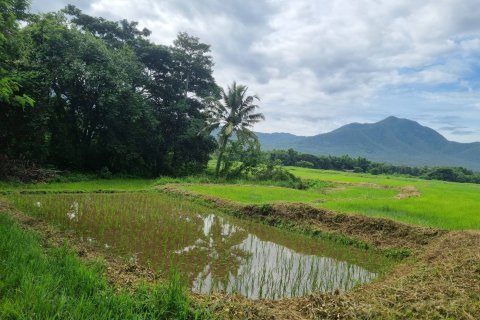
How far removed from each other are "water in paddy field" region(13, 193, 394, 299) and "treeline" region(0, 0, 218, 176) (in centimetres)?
578

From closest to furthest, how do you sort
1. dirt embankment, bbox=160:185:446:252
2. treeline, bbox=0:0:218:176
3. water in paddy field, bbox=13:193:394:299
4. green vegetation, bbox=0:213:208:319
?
green vegetation, bbox=0:213:208:319, water in paddy field, bbox=13:193:394:299, dirt embankment, bbox=160:185:446:252, treeline, bbox=0:0:218:176

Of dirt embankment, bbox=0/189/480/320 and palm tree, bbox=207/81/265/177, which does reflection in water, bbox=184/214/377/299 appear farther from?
palm tree, bbox=207/81/265/177

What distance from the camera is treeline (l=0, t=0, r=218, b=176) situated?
18.8 metres

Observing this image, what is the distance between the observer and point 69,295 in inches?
181

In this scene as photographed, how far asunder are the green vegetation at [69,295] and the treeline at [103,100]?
1005 cm

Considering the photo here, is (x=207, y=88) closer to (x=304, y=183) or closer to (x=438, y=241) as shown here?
(x=304, y=183)

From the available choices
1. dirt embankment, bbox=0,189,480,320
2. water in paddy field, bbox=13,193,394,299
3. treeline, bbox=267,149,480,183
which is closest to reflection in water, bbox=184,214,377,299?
water in paddy field, bbox=13,193,394,299

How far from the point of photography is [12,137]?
1883 centimetres

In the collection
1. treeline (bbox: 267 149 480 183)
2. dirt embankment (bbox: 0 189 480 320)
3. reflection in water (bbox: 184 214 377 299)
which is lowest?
reflection in water (bbox: 184 214 377 299)

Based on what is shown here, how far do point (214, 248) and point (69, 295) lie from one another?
4599 mm

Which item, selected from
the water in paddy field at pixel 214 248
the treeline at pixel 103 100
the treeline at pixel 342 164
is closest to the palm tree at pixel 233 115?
the treeline at pixel 103 100

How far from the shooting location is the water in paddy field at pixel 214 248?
667cm

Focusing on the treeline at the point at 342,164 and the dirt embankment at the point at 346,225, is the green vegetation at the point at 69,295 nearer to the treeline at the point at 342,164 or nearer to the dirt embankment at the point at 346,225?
the dirt embankment at the point at 346,225

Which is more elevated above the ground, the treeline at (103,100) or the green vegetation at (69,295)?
the treeline at (103,100)
